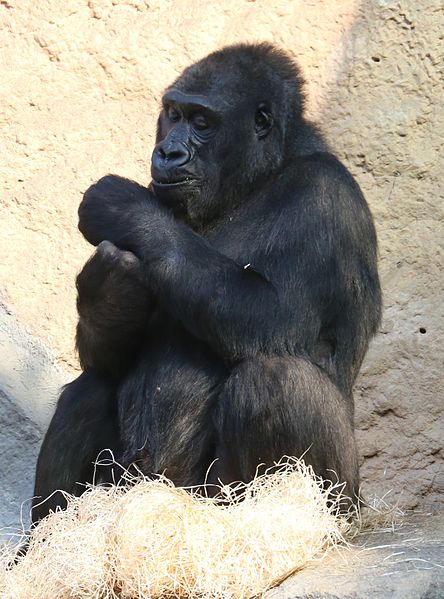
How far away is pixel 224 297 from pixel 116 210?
20.8 inches

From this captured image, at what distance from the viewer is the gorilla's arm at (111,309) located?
411 cm

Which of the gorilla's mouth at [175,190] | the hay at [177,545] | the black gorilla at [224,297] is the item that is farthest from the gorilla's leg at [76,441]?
the gorilla's mouth at [175,190]

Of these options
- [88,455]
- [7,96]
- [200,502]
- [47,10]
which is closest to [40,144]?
[7,96]

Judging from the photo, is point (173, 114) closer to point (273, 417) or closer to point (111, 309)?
point (111, 309)

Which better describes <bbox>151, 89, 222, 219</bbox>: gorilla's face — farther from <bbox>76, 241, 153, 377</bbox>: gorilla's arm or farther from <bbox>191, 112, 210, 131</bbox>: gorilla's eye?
<bbox>76, 241, 153, 377</bbox>: gorilla's arm

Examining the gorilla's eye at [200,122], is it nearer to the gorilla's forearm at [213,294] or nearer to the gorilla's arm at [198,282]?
the gorilla's arm at [198,282]

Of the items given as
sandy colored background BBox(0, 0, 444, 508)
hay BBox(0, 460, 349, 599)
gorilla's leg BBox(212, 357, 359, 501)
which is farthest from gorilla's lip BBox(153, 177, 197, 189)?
sandy colored background BBox(0, 0, 444, 508)

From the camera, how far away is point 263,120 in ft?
14.8

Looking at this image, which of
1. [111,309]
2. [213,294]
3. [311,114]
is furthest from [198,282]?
[311,114]

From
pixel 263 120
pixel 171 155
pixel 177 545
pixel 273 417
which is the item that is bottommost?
pixel 177 545

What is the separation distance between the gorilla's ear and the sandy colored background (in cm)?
109

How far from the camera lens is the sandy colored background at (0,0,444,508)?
17.7 feet

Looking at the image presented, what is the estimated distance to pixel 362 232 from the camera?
13.8ft

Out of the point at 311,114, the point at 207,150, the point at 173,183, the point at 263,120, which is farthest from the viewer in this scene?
the point at 311,114
